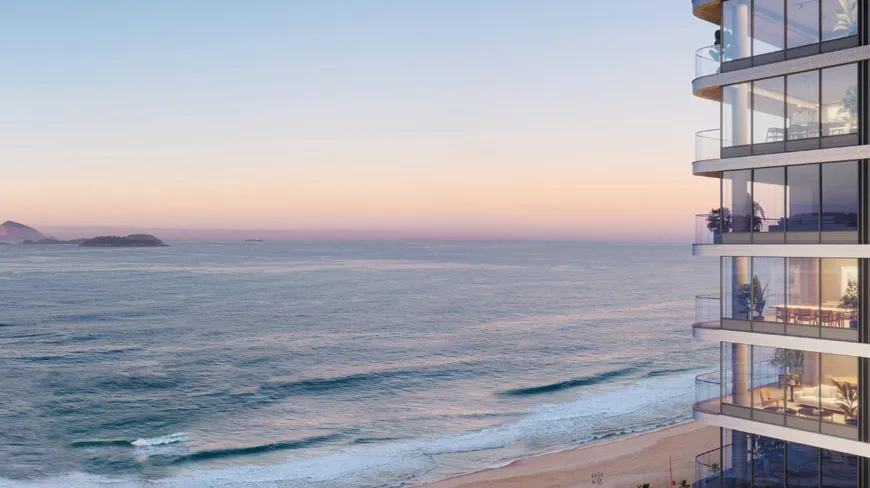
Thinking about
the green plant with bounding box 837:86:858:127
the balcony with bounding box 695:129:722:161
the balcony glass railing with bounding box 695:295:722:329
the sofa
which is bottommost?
the sofa

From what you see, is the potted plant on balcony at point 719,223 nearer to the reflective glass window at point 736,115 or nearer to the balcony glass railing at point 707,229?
the balcony glass railing at point 707,229

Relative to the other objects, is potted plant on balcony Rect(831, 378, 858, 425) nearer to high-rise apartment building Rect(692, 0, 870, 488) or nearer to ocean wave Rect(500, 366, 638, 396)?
high-rise apartment building Rect(692, 0, 870, 488)

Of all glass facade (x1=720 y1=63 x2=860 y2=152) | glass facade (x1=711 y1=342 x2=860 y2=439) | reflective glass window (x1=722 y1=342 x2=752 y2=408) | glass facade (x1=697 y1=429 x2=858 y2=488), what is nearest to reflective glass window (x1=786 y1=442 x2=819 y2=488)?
glass facade (x1=697 y1=429 x2=858 y2=488)

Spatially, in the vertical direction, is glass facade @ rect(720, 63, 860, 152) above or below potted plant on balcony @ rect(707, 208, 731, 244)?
above

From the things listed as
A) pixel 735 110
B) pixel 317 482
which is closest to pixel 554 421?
pixel 317 482

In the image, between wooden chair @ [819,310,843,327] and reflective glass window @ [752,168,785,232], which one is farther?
reflective glass window @ [752,168,785,232]

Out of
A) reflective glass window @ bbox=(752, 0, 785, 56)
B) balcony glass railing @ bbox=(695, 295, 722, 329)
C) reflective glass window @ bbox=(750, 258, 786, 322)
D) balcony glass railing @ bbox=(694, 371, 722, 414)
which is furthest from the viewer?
balcony glass railing @ bbox=(695, 295, 722, 329)

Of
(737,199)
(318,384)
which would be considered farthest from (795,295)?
(318,384)
